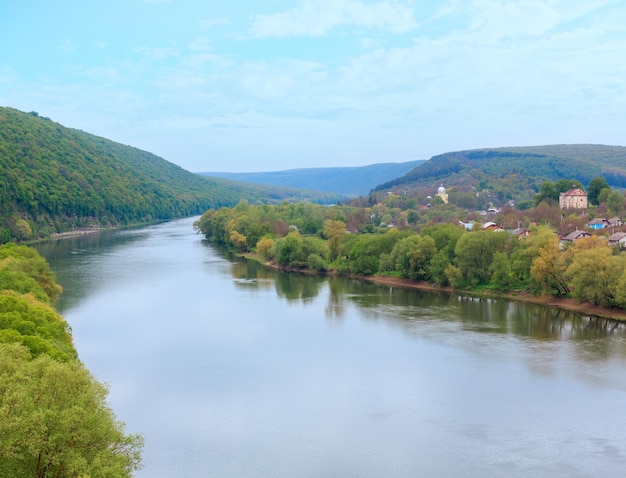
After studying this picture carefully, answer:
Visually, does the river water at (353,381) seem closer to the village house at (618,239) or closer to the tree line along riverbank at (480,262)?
the tree line along riverbank at (480,262)

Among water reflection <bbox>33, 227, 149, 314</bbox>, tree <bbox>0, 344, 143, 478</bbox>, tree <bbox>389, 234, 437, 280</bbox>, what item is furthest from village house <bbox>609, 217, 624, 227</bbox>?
tree <bbox>0, 344, 143, 478</bbox>

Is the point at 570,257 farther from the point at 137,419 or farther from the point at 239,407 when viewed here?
the point at 137,419

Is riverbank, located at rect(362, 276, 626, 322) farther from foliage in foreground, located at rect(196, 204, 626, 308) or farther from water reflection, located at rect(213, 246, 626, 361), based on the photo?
water reflection, located at rect(213, 246, 626, 361)

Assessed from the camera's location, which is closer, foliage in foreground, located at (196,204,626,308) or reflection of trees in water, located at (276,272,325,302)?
foliage in foreground, located at (196,204,626,308)

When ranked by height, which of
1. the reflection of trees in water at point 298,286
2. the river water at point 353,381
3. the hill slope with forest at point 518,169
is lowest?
the river water at point 353,381

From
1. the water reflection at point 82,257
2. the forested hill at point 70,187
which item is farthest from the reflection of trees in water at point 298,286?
the forested hill at point 70,187

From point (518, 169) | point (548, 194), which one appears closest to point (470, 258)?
point (548, 194)
